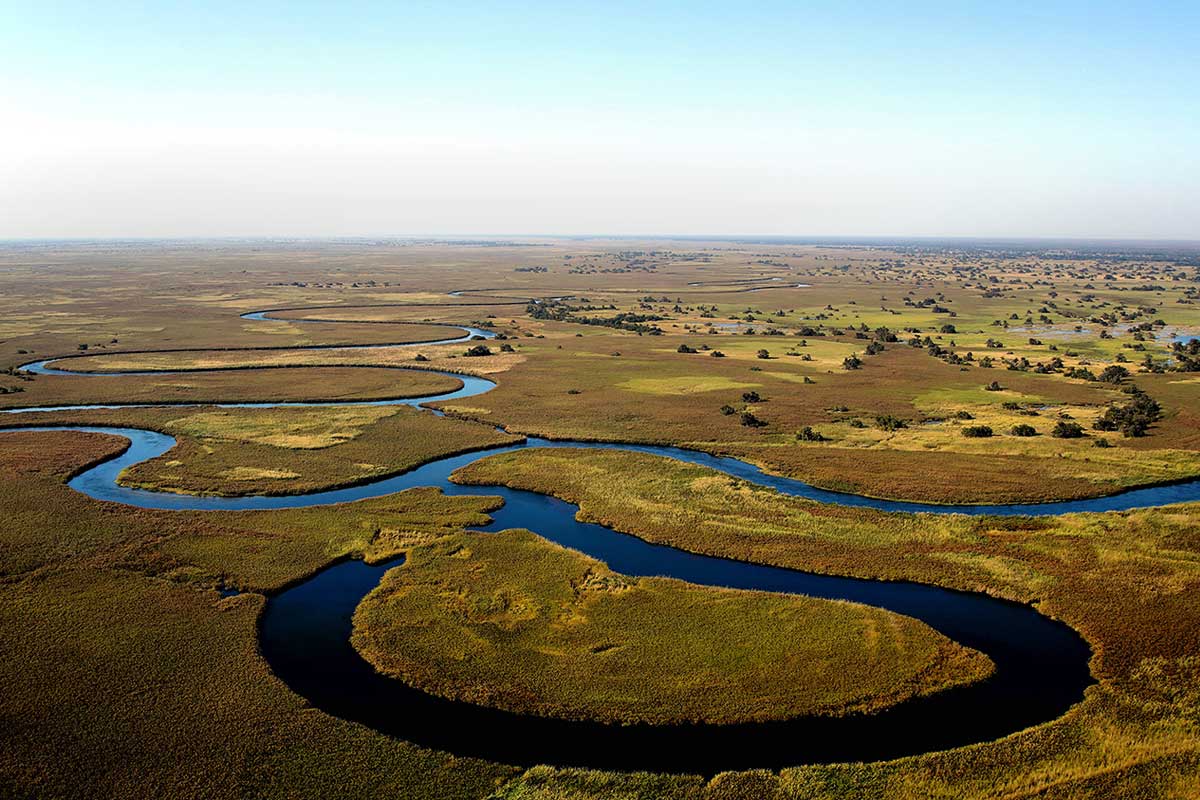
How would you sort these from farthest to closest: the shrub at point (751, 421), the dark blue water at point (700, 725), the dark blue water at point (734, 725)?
1. the shrub at point (751, 421)
2. the dark blue water at point (700, 725)
3. the dark blue water at point (734, 725)

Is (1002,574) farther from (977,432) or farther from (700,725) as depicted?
(977,432)

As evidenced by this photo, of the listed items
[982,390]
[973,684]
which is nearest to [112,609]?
[973,684]

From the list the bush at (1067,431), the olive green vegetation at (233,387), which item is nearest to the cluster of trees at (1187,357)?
the bush at (1067,431)

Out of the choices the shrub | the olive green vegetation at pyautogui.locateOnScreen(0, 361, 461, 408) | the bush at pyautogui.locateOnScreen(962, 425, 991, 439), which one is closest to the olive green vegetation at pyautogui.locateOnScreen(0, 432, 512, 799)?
the shrub

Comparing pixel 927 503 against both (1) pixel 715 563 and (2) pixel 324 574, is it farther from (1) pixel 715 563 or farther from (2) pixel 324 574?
(2) pixel 324 574

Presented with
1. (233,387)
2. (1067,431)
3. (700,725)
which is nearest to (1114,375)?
(1067,431)

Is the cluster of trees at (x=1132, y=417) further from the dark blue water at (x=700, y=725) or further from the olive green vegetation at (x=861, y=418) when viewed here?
the dark blue water at (x=700, y=725)
